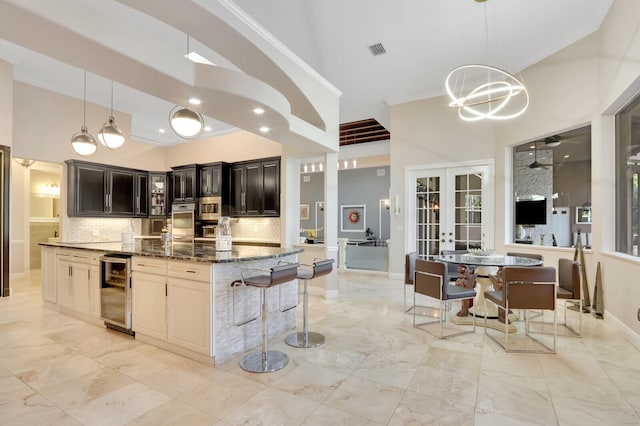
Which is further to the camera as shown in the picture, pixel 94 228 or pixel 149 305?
pixel 94 228

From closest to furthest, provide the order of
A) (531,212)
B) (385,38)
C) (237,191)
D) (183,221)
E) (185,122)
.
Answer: (185,122), (385,38), (531,212), (237,191), (183,221)

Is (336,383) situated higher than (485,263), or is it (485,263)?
(485,263)

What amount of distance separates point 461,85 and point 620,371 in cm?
506

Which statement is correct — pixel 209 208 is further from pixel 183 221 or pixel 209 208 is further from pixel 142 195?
pixel 142 195

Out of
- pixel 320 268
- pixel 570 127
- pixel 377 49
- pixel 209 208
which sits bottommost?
pixel 320 268

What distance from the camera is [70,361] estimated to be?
2.86 m

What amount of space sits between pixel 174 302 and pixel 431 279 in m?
2.61

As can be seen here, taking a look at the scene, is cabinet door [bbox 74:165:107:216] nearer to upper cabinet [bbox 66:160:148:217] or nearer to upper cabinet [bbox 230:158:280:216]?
upper cabinet [bbox 66:160:148:217]

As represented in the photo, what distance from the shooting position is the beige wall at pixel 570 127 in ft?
11.7

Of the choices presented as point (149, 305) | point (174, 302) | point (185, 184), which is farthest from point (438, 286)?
point (185, 184)

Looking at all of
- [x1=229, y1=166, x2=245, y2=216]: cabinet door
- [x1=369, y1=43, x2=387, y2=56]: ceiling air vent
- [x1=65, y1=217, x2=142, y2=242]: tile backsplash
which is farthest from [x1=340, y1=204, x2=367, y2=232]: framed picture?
[x1=65, y1=217, x2=142, y2=242]: tile backsplash

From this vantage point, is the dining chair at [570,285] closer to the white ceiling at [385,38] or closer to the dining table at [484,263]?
the dining table at [484,263]

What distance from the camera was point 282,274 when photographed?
2.74m

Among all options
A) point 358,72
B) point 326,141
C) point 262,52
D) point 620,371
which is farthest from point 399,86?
point 620,371
